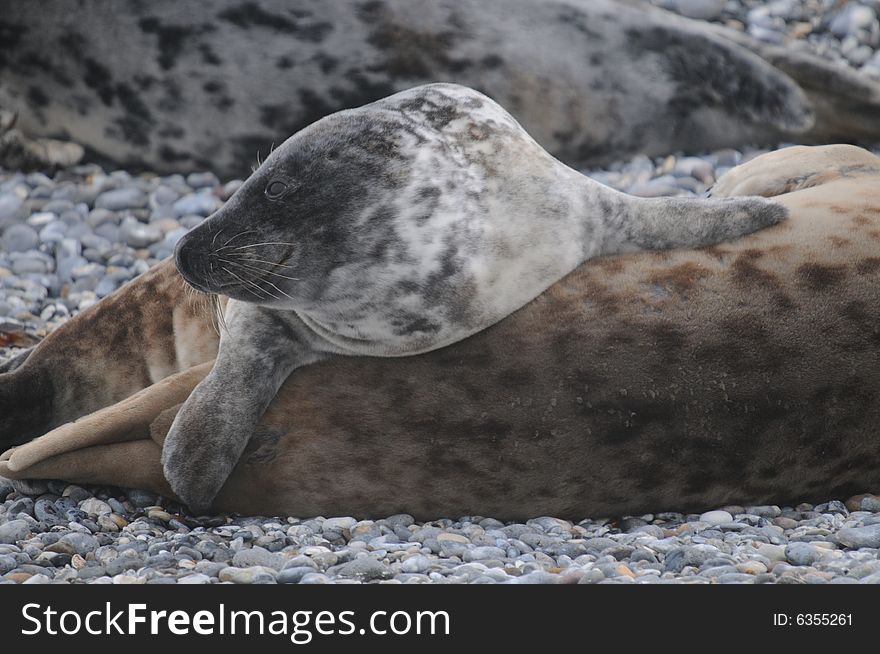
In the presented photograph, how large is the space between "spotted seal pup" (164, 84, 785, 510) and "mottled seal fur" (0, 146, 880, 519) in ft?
0.32

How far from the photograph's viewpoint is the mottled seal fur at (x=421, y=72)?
6816mm

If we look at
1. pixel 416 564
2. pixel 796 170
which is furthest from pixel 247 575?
pixel 796 170

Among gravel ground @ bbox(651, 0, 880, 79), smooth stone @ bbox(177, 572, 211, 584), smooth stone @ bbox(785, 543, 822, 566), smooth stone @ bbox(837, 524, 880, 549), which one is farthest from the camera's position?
gravel ground @ bbox(651, 0, 880, 79)

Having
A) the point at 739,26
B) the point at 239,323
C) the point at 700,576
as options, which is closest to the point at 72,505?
the point at 239,323

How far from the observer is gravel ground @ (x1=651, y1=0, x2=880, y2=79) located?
Answer: 26.3 feet

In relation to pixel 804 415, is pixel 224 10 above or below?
below

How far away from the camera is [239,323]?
3697 mm

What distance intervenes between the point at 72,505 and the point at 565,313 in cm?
140

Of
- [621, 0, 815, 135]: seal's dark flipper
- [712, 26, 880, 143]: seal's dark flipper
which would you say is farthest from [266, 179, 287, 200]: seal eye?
[712, 26, 880, 143]: seal's dark flipper

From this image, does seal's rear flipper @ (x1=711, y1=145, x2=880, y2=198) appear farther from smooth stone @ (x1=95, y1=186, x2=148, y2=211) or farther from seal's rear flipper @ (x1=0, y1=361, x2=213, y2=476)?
smooth stone @ (x1=95, y1=186, x2=148, y2=211)

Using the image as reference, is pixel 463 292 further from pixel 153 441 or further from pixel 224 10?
pixel 224 10

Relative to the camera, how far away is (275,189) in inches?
137

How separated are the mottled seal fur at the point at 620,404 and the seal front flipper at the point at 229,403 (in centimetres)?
8

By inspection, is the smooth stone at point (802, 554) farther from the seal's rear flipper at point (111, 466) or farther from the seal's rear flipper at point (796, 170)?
the seal's rear flipper at point (111, 466)
